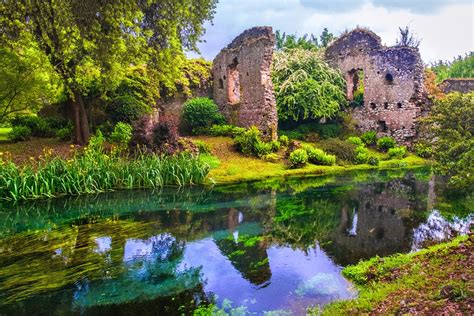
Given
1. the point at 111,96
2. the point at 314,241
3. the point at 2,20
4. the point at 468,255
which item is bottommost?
the point at 314,241

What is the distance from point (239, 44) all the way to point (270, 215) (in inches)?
588

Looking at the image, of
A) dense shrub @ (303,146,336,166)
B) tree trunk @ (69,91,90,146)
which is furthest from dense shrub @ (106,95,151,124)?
dense shrub @ (303,146,336,166)

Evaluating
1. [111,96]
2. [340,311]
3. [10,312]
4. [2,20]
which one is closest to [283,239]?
[340,311]

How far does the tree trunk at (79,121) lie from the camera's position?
17094mm

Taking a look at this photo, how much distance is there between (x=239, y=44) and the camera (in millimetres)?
22984

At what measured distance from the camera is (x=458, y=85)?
30.1 metres

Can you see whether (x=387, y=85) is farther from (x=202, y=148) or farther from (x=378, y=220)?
(x=378, y=220)

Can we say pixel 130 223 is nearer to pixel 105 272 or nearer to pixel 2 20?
pixel 105 272

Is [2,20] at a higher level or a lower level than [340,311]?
higher

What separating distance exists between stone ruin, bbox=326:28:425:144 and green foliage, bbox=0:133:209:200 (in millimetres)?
13501

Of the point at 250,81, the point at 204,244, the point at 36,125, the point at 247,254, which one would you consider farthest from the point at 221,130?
the point at 247,254

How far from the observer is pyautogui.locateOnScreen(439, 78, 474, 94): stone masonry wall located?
29625 millimetres

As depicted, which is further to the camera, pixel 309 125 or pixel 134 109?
pixel 309 125

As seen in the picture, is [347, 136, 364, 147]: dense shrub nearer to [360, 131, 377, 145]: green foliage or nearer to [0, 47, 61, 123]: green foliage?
[360, 131, 377, 145]: green foliage
